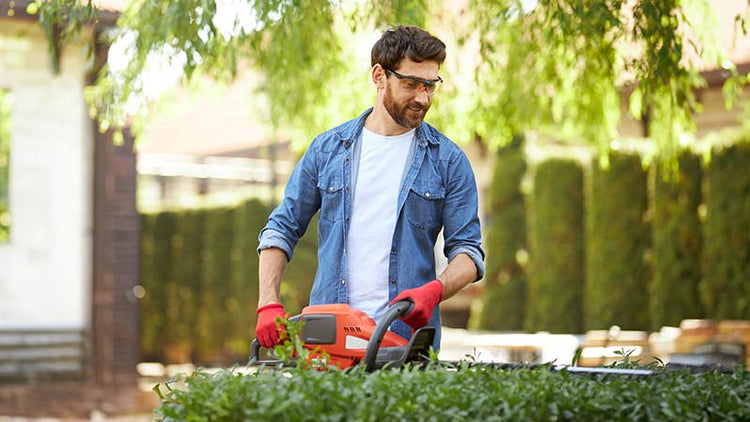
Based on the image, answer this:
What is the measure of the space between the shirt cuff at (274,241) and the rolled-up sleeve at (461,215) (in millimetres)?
448

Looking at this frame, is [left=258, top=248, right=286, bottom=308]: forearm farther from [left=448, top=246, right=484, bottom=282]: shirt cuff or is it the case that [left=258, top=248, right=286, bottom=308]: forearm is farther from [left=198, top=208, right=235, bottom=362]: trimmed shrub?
[left=198, top=208, right=235, bottom=362]: trimmed shrub

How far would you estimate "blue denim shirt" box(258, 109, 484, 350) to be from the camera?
11.4 feet

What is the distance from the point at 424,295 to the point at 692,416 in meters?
0.76

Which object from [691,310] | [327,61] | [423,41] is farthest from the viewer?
[691,310]

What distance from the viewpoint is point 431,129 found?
364 centimetres

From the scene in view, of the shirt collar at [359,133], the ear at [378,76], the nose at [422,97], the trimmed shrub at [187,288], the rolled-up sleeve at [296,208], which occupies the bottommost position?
the trimmed shrub at [187,288]

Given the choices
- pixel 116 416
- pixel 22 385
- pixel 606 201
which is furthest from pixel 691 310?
pixel 22 385

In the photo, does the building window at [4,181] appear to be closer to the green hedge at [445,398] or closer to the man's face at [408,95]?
the man's face at [408,95]

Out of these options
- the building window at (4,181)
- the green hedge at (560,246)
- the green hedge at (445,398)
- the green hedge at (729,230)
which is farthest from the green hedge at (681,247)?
the green hedge at (445,398)

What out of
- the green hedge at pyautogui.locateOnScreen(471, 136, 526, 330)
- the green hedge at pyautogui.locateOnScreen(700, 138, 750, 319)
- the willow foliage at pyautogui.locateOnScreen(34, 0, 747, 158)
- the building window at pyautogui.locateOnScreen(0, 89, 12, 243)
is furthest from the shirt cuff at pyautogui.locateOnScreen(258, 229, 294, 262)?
the green hedge at pyautogui.locateOnScreen(471, 136, 526, 330)

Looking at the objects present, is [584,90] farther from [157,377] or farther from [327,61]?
[157,377]

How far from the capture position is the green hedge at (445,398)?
8.33 ft

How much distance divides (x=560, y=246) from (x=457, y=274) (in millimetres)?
8933

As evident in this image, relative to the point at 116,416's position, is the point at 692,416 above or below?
above
